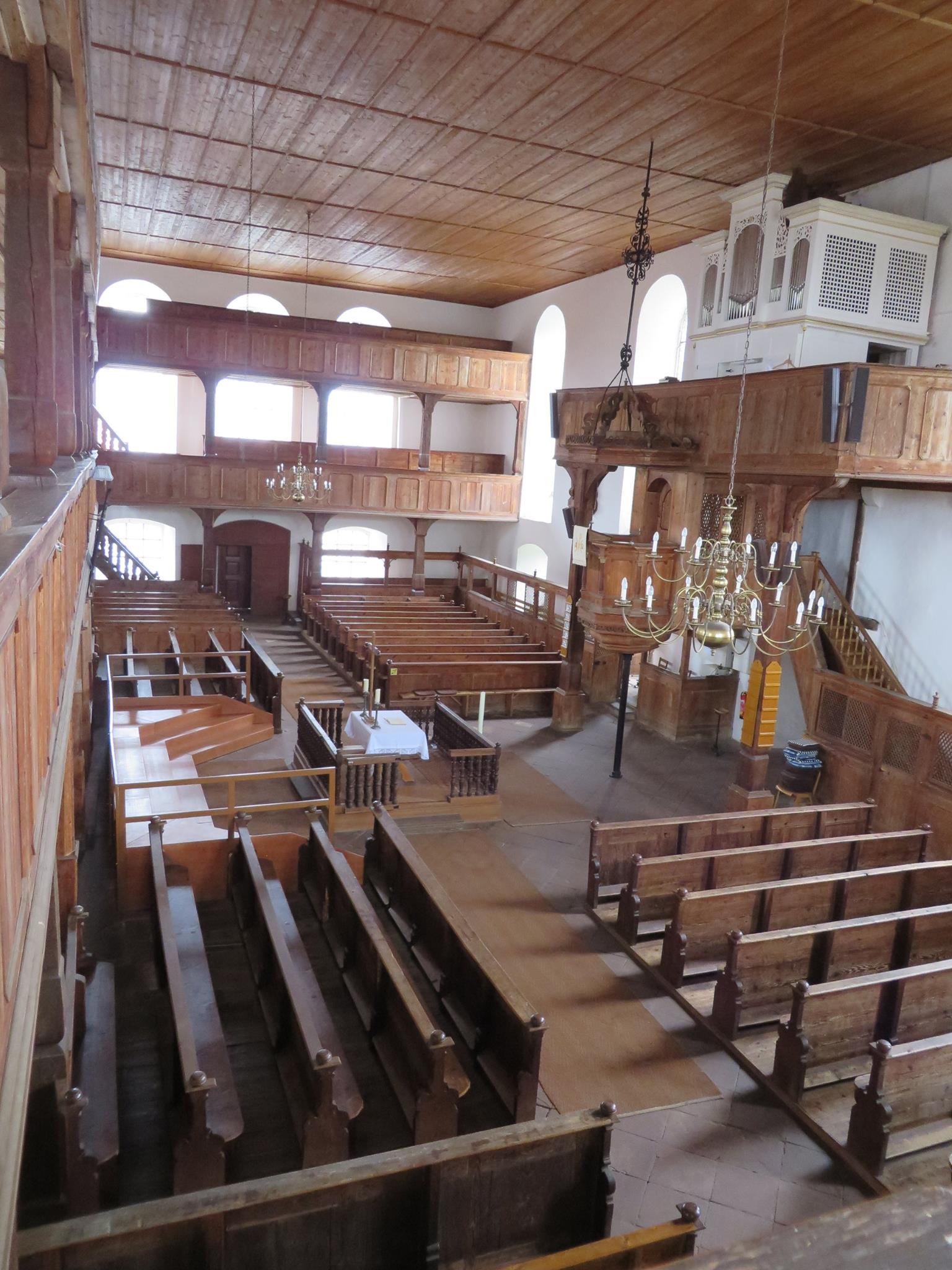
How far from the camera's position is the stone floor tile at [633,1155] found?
4918 mm

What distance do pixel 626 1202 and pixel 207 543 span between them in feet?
55.6

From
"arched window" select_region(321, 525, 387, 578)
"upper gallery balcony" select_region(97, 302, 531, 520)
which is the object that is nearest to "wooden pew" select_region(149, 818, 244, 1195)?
"upper gallery balcony" select_region(97, 302, 531, 520)

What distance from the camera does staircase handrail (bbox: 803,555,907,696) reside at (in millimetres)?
10812

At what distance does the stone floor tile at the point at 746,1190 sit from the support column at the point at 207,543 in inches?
631

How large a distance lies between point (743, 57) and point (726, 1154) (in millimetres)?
9228

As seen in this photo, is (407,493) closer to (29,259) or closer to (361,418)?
(361,418)

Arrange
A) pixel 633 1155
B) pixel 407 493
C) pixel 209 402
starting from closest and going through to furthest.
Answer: pixel 633 1155
pixel 209 402
pixel 407 493

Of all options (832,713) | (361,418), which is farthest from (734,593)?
(361,418)

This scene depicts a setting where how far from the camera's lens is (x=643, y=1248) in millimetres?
3518

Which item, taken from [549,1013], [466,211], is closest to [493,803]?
[549,1013]

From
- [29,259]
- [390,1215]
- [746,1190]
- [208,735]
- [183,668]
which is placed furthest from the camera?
[183,668]

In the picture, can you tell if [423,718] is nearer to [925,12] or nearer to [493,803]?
[493,803]

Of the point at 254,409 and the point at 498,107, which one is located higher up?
the point at 498,107

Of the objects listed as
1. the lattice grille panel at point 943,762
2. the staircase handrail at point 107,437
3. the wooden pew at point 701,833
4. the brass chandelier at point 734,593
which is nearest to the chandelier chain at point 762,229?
the brass chandelier at point 734,593
